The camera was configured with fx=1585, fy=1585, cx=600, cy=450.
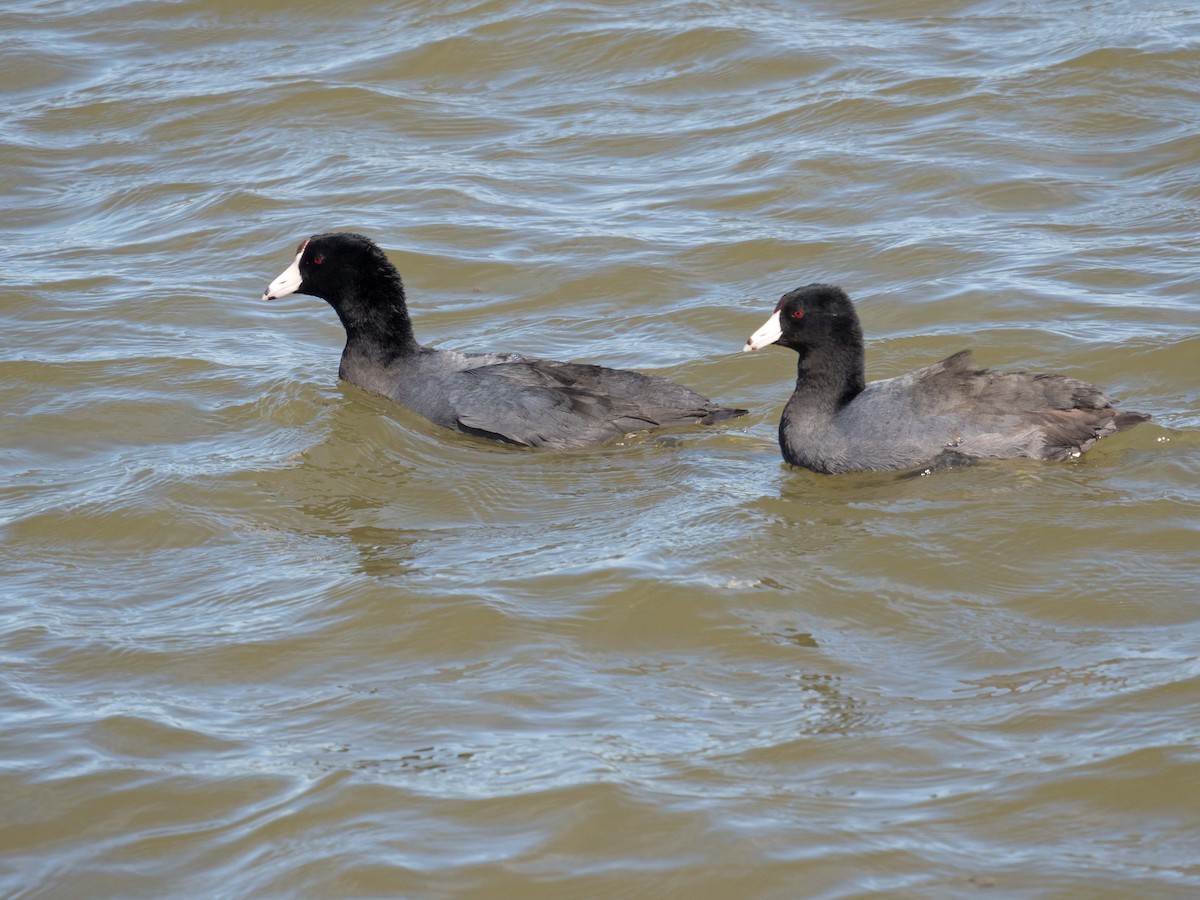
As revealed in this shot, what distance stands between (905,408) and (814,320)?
0.62 metres

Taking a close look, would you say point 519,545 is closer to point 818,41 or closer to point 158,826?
point 158,826

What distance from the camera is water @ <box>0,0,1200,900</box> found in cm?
466

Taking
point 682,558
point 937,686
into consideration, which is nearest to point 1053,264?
point 682,558

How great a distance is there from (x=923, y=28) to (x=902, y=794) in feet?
31.3

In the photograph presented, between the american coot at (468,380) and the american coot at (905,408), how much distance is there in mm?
570

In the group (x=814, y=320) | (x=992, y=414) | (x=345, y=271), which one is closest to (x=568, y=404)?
(x=814, y=320)

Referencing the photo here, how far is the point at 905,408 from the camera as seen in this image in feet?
23.2

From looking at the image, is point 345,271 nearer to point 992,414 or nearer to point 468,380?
point 468,380

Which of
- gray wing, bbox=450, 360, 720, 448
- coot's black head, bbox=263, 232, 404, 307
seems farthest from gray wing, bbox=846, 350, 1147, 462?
coot's black head, bbox=263, 232, 404, 307

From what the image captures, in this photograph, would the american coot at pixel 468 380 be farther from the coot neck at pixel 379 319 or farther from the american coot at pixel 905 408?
the american coot at pixel 905 408

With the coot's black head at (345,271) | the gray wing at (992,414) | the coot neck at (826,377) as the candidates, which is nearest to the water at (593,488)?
the gray wing at (992,414)

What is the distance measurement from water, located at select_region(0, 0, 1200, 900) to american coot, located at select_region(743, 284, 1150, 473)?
19cm

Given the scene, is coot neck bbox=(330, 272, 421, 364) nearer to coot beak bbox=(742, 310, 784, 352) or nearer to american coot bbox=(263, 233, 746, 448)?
american coot bbox=(263, 233, 746, 448)

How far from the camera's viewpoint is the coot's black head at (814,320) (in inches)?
288
